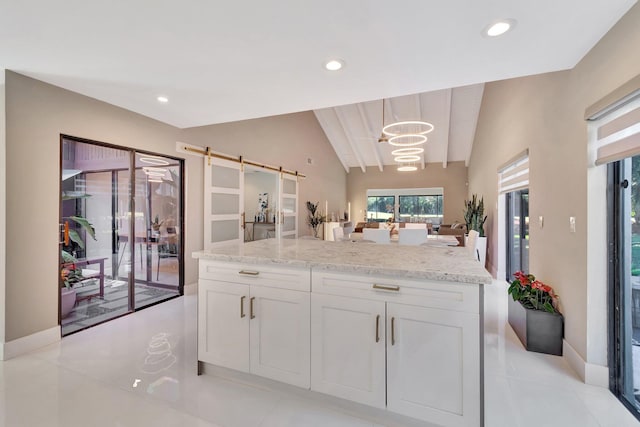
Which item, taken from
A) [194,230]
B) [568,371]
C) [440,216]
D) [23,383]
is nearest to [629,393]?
[568,371]

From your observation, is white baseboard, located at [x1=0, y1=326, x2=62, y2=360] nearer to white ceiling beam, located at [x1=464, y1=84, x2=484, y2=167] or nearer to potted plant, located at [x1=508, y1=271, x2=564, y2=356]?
potted plant, located at [x1=508, y1=271, x2=564, y2=356]

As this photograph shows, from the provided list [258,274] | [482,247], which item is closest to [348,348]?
[258,274]

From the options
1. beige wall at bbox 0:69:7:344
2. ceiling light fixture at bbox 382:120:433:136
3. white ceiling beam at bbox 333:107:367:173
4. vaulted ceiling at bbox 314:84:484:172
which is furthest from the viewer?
white ceiling beam at bbox 333:107:367:173

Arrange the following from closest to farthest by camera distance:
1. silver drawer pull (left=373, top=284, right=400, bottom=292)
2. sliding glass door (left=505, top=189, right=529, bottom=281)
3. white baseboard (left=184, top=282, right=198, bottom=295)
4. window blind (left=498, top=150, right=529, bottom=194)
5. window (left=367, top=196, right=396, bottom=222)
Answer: silver drawer pull (left=373, top=284, right=400, bottom=292), window blind (left=498, top=150, right=529, bottom=194), sliding glass door (left=505, top=189, right=529, bottom=281), white baseboard (left=184, top=282, right=198, bottom=295), window (left=367, top=196, right=396, bottom=222)

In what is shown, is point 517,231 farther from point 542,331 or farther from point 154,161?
point 154,161

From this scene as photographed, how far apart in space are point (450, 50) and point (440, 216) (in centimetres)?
916

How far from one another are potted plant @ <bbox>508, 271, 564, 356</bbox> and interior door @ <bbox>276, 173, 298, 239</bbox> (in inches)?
188

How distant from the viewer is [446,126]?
8.06m

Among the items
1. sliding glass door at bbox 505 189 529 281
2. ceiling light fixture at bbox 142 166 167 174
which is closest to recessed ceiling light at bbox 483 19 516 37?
sliding glass door at bbox 505 189 529 281

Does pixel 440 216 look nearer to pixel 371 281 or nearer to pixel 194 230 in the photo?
pixel 194 230

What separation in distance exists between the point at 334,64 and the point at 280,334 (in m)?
2.04

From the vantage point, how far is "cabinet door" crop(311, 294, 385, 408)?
162cm

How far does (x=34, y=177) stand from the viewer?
8.52 feet

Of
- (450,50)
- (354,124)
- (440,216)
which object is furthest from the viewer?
(440,216)
